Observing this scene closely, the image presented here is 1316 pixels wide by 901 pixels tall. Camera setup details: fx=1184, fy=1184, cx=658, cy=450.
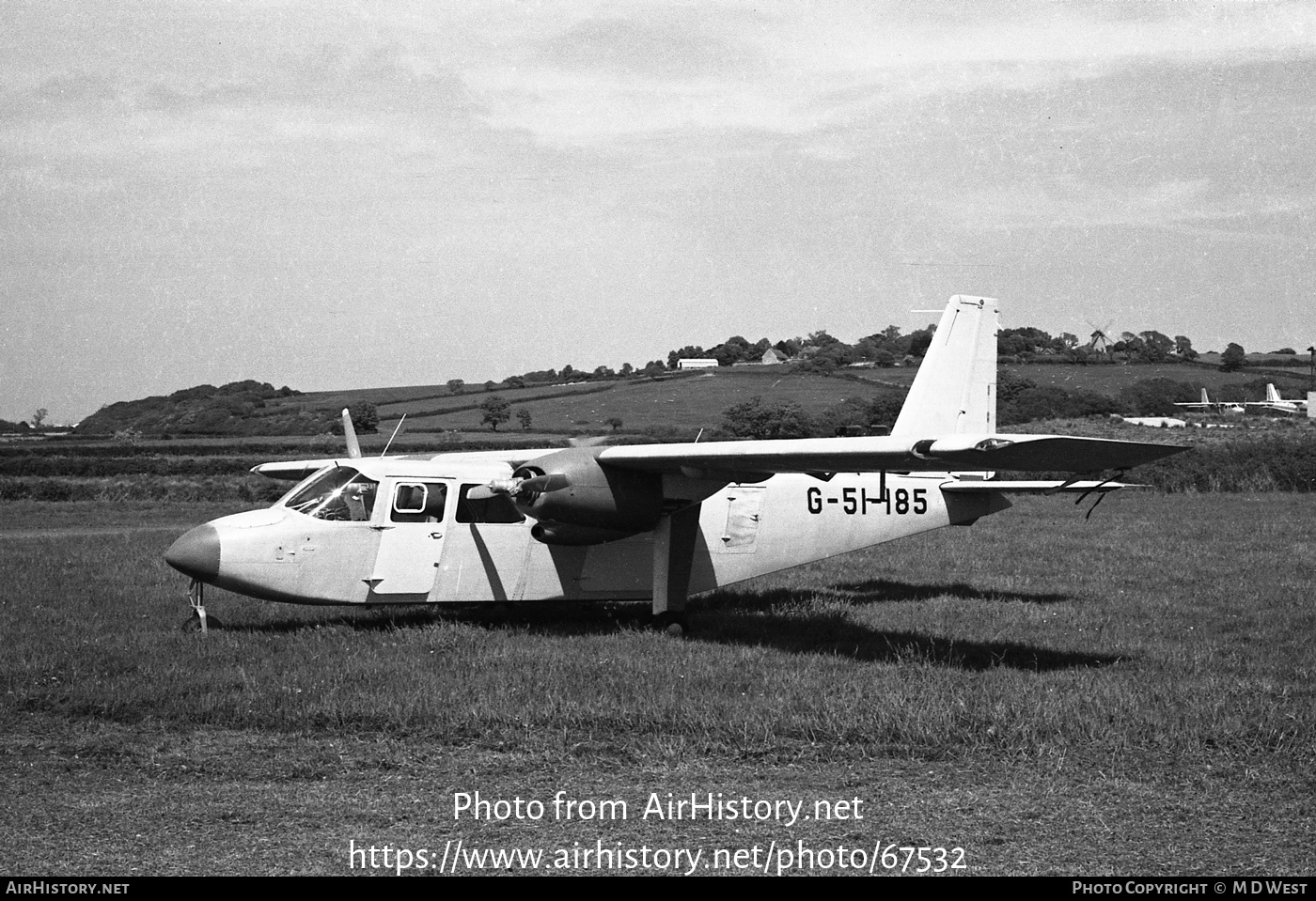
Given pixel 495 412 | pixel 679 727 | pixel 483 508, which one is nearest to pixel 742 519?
pixel 483 508

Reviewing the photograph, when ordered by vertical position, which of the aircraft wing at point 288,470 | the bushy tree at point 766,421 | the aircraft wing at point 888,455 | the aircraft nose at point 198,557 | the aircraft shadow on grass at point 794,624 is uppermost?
the bushy tree at point 766,421

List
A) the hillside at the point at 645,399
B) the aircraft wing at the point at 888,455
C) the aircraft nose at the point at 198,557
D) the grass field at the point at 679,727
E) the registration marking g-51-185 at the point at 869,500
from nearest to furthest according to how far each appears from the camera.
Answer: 1. the grass field at the point at 679,727
2. the aircraft wing at the point at 888,455
3. the aircraft nose at the point at 198,557
4. the registration marking g-51-185 at the point at 869,500
5. the hillside at the point at 645,399

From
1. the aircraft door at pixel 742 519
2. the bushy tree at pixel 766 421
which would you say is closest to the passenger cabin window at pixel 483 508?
the aircraft door at pixel 742 519

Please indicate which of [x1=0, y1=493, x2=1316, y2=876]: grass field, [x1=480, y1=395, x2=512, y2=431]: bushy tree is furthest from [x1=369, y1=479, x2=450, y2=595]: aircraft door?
[x1=480, y1=395, x2=512, y2=431]: bushy tree

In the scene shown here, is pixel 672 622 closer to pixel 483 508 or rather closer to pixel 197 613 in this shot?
pixel 483 508

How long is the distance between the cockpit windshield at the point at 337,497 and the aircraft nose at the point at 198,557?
1.05 metres

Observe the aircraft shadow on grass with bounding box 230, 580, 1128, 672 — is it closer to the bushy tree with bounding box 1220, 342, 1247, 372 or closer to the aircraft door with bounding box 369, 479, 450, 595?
the aircraft door with bounding box 369, 479, 450, 595

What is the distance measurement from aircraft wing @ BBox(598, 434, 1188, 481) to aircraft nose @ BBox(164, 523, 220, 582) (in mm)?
4382

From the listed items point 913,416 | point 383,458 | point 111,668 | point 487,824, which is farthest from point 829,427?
point 487,824

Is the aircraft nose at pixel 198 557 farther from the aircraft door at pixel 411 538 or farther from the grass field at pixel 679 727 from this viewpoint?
the aircraft door at pixel 411 538

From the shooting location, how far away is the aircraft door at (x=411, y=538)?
1384 cm

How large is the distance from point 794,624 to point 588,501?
334 cm

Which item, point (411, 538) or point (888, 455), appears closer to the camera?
point (888, 455)

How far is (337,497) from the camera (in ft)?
45.2
